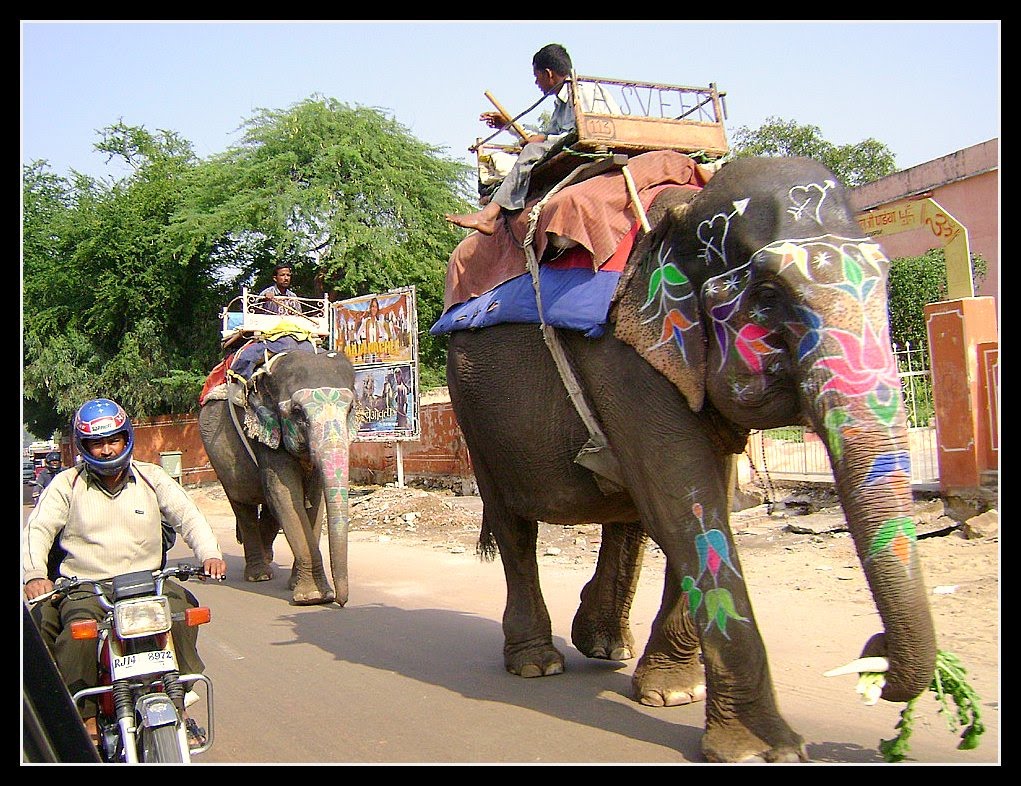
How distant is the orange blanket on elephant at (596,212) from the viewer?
15.5ft

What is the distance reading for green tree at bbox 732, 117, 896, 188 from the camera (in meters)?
28.4

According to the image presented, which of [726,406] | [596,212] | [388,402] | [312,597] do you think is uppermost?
[596,212]

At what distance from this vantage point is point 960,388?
9.75 meters

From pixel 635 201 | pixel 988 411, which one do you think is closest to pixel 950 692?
pixel 635 201

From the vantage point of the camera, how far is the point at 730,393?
4.01 metres

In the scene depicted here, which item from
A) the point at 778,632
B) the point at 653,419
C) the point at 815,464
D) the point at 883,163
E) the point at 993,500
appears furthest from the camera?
the point at 883,163

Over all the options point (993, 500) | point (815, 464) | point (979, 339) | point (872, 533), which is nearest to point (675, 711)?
point (872, 533)

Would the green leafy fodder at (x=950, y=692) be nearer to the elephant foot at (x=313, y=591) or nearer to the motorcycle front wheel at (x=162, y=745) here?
the motorcycle front wheel at (x=162, y=745)

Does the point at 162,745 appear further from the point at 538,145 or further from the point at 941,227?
the point at 941,227

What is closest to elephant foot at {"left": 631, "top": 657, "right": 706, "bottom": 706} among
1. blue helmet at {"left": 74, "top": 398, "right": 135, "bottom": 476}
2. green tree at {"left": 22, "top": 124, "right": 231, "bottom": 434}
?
blue helmet at {"left": 74, "top": 398, "right": 135, "bottom": 476}

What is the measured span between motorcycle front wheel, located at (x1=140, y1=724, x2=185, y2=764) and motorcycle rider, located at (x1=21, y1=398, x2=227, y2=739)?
62 centimetres

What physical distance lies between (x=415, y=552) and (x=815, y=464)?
5.01 m

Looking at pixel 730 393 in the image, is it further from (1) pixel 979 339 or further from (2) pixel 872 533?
(1) pixel 979 339

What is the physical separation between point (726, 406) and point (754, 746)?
134 cm
